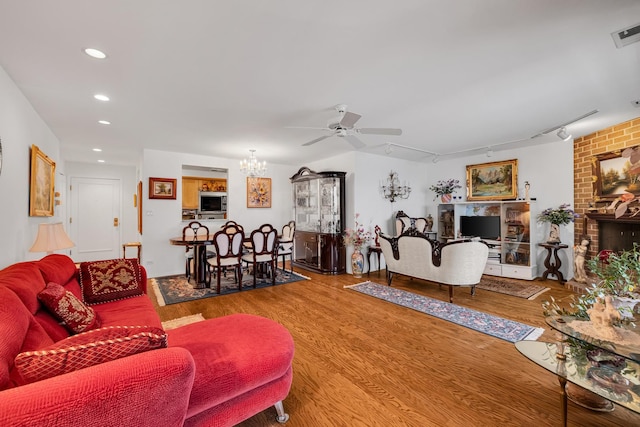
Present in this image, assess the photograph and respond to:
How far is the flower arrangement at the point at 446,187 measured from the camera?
6.47m

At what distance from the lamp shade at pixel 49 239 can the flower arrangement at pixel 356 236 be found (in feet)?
13.5

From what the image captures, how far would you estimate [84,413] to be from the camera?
0.87 m

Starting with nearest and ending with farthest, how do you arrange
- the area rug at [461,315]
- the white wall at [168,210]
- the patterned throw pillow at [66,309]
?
the patterned throw pillow at [66,309] < the area rug at [461,315] < the white wall at [168,210]

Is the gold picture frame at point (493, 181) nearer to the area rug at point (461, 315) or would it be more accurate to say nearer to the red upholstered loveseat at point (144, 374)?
the area rug at point (461, 315)

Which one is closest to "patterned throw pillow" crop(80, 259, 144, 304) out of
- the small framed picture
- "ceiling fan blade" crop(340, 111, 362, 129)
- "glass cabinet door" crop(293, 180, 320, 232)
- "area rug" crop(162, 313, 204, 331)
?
"area rug" crop(162, 313, 204, 331)

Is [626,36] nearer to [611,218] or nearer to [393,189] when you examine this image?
[611,218]

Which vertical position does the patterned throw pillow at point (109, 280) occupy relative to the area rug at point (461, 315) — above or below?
above

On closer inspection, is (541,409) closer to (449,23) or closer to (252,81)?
(449,23)

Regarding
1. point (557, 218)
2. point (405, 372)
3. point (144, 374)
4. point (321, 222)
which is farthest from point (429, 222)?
point (144, 374)

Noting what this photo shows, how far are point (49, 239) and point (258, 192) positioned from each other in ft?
13.9

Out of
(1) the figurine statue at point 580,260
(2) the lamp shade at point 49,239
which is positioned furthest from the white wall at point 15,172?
(1) the figurine statue at point 580,260

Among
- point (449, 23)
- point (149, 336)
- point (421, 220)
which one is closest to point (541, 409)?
point (149, 336)

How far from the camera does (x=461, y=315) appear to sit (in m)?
3.38

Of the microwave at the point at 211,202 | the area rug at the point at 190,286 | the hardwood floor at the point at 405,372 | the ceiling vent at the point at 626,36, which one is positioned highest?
the ceiling vent at the point at 626,36
